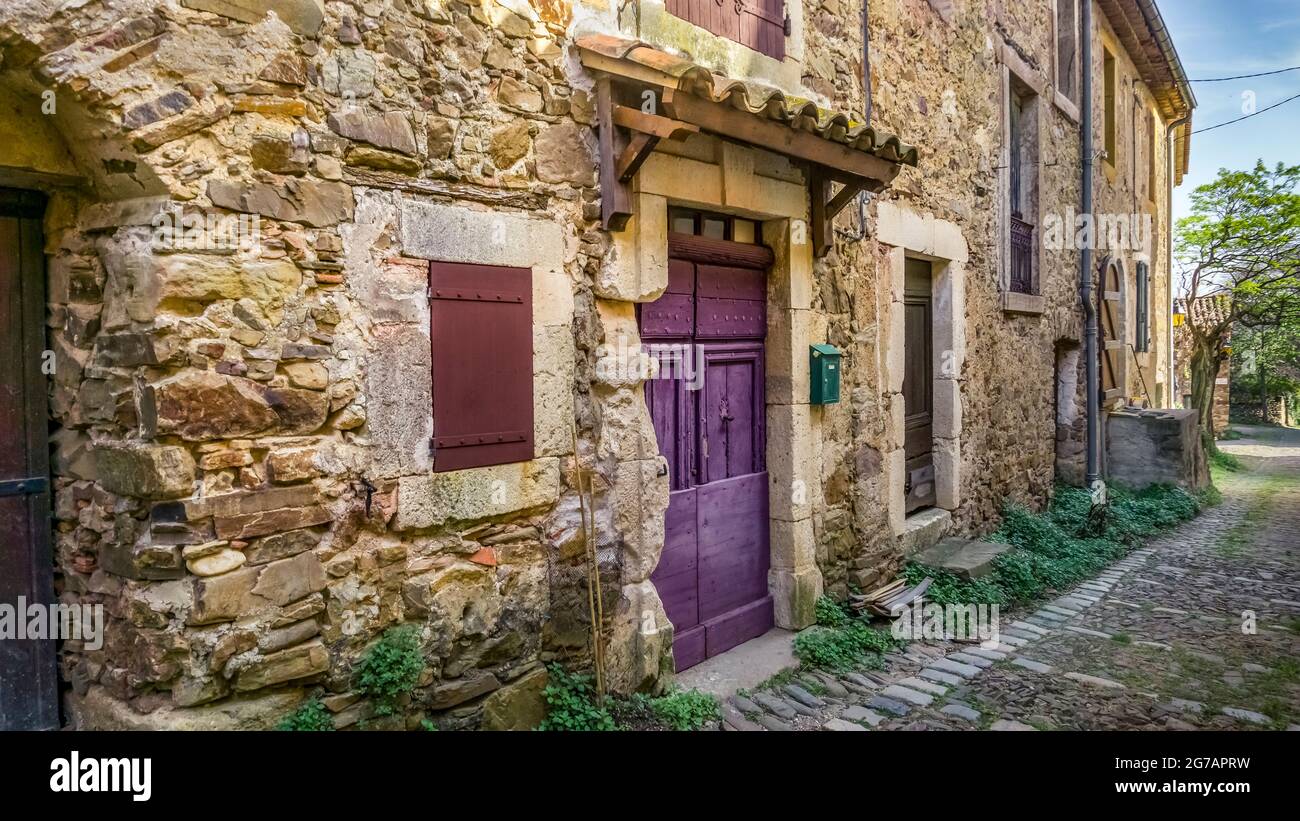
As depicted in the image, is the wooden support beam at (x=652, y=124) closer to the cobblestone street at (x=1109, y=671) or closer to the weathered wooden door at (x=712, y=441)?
the weathered wooden door at (x=712, y=441)

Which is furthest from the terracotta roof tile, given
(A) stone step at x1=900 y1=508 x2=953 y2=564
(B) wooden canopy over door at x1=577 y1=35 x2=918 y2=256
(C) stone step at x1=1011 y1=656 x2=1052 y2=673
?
(C) stone step at x1=1011 y1=656 x2=1052 y2=673

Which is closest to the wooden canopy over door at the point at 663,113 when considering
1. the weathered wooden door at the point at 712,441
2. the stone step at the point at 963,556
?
the weathered wooden door at the point at 712,441

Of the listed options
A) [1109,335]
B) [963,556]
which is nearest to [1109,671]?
[963,556]

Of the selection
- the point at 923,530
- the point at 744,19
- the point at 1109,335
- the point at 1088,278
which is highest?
the point at 744,19

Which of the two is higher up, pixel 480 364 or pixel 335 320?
pixel 335 320

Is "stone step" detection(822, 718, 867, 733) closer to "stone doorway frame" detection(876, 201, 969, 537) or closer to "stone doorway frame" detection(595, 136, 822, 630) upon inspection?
"stone doorway frame" detection(595, 136, 822, 630)

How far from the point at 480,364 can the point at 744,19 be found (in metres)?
2.85

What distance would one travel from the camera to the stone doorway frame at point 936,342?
5848mm

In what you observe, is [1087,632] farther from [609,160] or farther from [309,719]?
[309,719]

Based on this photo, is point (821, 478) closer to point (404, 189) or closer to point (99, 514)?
point (404, 189)

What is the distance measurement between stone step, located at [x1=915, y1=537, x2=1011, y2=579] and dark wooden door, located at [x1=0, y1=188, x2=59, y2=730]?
5.35 metres

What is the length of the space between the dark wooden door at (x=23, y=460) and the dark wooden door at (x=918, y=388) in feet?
18.3

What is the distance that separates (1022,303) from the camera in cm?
822
